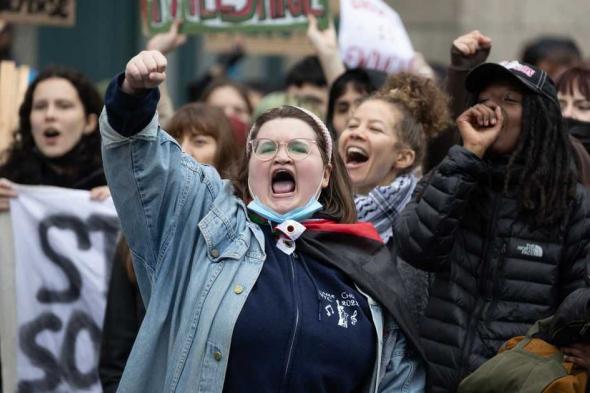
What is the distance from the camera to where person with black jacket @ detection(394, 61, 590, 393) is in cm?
438

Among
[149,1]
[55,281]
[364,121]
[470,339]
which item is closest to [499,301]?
[470,339]

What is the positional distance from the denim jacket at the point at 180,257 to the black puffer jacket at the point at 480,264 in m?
0.45

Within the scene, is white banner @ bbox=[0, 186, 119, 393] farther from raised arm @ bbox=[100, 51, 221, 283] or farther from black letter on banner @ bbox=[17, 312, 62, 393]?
raised arm @ bbox=[100, 51, 221, 283]

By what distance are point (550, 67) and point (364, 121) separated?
108 inches

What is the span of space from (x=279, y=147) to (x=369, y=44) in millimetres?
3229

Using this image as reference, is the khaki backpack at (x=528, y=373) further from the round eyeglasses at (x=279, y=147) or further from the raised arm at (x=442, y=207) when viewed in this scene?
the round eyeglasses at (x=279, y=147)

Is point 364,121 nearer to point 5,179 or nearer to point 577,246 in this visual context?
point 577,246

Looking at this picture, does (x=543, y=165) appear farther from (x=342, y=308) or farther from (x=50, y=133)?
(x=50, y=133)

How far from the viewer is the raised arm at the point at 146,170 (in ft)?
12.1

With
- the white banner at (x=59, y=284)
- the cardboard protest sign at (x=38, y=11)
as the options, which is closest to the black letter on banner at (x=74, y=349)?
the white banner at (x=59, y=284)

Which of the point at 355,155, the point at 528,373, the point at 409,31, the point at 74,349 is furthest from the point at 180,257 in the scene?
the point at 409,31

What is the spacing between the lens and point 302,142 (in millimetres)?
4133

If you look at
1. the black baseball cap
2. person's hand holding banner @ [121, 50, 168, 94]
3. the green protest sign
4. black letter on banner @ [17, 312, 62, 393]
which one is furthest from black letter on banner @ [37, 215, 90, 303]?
person's hand holding banner @ [121, 50, 168, 94]

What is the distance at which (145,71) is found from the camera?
361 cm
